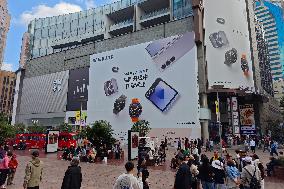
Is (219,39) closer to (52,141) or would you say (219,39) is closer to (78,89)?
(52,141)

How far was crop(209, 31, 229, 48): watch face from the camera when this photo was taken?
4544 centimetres

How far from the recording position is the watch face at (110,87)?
54075 millimetres

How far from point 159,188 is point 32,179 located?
22.9 feet

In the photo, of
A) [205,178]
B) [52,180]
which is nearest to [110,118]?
[52,180]

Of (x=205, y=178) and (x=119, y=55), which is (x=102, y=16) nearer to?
(x=119, y=55)

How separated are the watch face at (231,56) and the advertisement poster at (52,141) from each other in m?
29.7

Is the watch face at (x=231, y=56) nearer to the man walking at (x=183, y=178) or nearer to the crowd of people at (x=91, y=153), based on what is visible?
the crowd of people at (x=91, y=153)

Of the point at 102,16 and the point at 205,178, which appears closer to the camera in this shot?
the point at 205,178

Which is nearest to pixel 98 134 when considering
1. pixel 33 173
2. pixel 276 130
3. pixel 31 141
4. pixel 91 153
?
pixel 91 153

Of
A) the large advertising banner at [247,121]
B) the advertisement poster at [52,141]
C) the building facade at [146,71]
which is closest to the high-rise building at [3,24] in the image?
the building facade at [146,71]

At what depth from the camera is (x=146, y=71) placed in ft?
163

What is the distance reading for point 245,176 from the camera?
7.79 meters

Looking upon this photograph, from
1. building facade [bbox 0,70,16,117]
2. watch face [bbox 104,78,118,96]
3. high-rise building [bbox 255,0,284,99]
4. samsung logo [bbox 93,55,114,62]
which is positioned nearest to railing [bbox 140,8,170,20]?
samsung logo [bbox 93,55,114,62]

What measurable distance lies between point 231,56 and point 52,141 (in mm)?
31911
